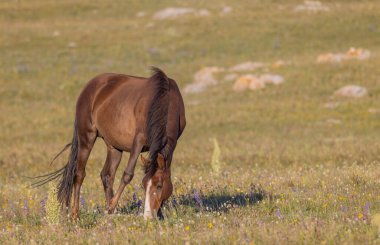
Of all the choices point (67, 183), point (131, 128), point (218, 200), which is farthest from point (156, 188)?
point (67, 183)

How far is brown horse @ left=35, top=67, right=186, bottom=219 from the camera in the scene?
9.59 metres

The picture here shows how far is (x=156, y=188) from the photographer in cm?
944

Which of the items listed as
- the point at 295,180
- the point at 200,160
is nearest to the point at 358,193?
the point at 295,180

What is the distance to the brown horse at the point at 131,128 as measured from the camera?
959cm

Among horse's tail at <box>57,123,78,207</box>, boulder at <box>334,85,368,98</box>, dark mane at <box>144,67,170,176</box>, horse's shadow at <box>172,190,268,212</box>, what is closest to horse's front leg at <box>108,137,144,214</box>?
dark mane at <box>144,67,170,176</box>

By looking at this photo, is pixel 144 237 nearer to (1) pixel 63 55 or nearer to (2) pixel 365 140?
(2) pixel 365 140

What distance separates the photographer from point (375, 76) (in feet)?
133

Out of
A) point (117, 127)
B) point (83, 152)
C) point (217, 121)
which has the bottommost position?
point (217, 121)

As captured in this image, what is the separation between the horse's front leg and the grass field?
1.12 feet

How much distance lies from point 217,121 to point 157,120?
2563cm

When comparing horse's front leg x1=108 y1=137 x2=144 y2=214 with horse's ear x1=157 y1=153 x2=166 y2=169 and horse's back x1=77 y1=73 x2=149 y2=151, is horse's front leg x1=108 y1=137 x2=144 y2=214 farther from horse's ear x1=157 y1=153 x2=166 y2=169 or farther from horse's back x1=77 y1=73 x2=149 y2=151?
horse's ear x1=157 y1=153 x2=166 y2=169

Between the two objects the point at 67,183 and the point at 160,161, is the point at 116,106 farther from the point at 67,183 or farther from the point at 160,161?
the point at 160,161

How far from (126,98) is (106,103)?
0.70 m

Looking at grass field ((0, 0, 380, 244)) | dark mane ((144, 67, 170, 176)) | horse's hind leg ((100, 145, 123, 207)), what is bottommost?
grass field ((0, 0, 380, 244))
